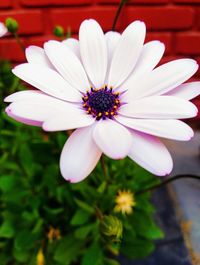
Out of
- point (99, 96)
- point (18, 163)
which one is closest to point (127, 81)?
point (99, 96)

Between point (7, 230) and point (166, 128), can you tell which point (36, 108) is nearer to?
point (166, 128)

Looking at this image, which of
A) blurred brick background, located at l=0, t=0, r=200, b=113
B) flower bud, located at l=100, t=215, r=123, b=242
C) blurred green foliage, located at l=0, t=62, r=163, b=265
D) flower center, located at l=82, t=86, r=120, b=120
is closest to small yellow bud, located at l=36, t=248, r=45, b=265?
blurred green foliage, located at l=0, t=62, r=163, b=265

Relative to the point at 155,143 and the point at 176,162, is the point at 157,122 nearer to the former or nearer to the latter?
the point at 155,143

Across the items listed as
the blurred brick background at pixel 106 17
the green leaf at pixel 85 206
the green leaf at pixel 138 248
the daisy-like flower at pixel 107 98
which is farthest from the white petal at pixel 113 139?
the blurred brick background at pixel 106 17

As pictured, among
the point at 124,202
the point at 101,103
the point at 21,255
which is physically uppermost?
the point at 101,103

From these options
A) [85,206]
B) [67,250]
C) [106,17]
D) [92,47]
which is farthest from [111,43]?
[106,17]

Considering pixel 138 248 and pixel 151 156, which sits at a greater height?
pixel 151 156

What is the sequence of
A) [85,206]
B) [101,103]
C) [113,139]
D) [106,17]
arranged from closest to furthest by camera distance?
[113,139], [101,103], [85,206], [106,17]

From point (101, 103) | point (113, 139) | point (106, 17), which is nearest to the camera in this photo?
point (113, 139)
